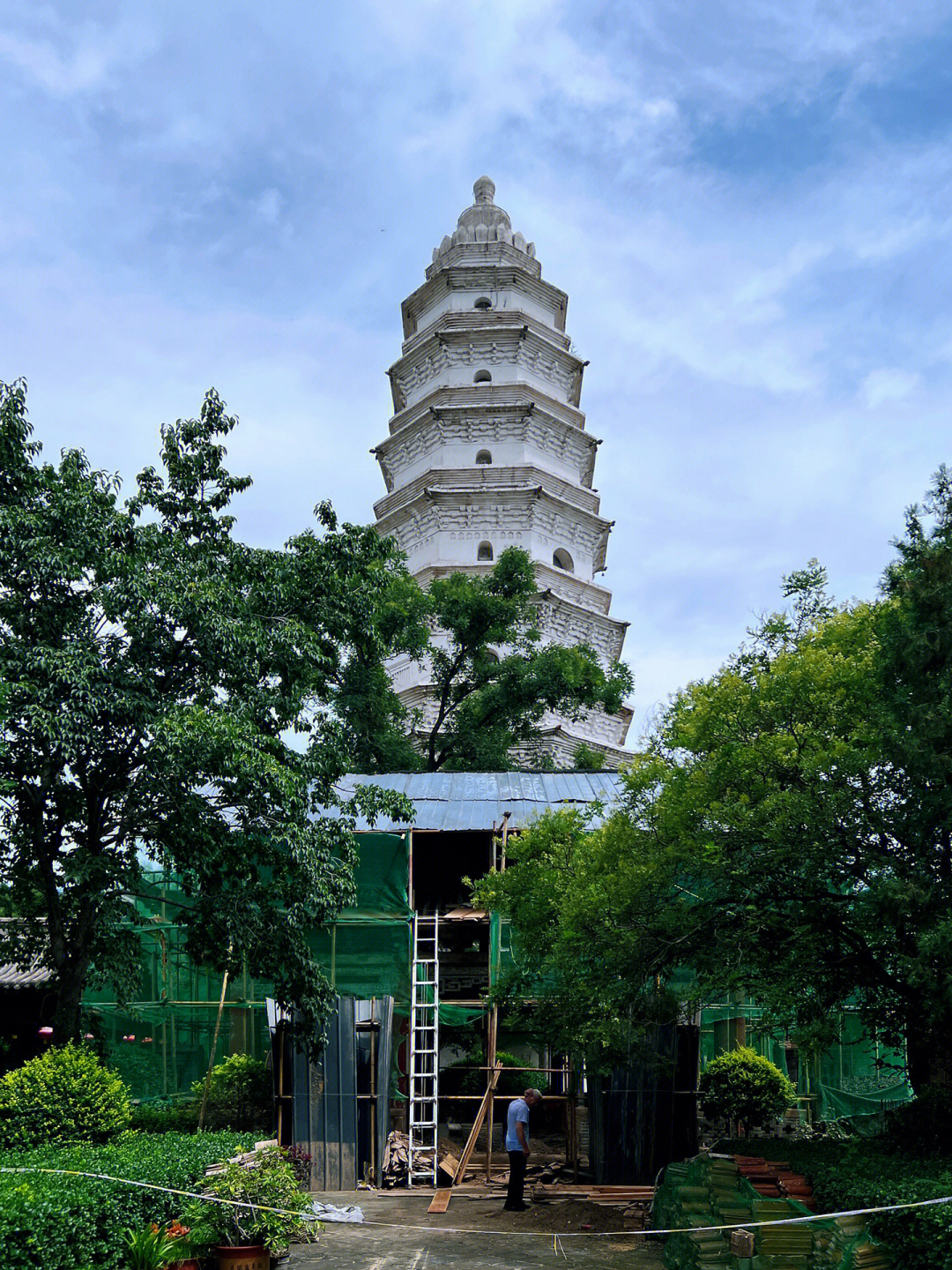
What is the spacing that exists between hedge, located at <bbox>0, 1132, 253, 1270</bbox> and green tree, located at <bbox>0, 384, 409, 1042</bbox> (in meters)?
2.54

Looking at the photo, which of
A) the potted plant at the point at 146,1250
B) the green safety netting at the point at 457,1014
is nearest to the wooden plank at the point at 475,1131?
the green safety netting at the point at 457,1014

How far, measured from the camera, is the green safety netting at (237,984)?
1502 cm

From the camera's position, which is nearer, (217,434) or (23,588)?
(23,588)

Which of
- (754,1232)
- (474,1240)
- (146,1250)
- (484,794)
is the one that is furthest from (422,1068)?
(754,1232)

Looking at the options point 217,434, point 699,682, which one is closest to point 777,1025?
point 699,682

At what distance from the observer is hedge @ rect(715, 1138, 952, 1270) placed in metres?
6.82

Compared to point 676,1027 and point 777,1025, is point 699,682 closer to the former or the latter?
point 777,1025

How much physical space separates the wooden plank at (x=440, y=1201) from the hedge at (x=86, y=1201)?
310cm

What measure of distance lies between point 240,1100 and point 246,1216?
5.83 meters

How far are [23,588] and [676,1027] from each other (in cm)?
862

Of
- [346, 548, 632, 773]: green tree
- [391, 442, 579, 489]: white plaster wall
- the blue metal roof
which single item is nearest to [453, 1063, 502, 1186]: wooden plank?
the blue metal roof

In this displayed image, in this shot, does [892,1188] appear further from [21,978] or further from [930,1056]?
[21,978]

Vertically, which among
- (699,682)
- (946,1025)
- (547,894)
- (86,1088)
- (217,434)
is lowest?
(86,1088)

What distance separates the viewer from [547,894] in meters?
11.4
